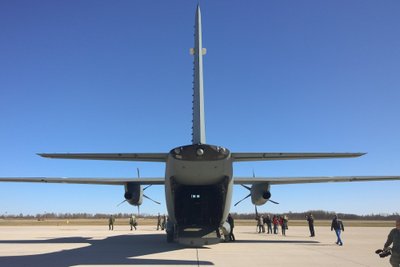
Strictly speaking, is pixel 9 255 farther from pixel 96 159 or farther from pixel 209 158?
pixel 209 158

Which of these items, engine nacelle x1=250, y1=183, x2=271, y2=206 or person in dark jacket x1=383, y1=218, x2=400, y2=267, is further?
engine nacelle x1=250, y1=183, x2=271, y2=206

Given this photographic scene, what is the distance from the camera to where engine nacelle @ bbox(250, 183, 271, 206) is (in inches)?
692

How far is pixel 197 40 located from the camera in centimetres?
1228

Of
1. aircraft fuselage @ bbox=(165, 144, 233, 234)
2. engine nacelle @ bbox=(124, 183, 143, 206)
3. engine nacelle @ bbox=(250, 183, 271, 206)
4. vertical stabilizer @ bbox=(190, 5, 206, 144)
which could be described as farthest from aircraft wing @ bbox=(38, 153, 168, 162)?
engine nacelle @ bbox=(250, 183, 271, 206)

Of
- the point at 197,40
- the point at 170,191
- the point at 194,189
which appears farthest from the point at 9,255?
the point at 197,40

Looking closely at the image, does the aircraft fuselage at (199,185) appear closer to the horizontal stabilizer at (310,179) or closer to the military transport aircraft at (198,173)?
the military transport aircraft at (198,173)

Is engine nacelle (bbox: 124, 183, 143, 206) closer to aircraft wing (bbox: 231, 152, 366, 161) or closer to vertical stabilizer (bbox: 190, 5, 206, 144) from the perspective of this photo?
vertical stabilizer (bbox: 190, 5, 206, 144)

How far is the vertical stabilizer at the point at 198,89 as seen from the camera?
11.0 meters

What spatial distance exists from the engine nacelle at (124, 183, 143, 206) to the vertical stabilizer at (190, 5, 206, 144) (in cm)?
767

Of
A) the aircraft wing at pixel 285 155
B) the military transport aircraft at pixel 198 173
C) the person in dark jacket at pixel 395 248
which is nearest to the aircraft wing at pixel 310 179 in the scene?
the military transport aircraft at pixel 198 173

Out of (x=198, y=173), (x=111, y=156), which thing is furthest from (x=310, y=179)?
(x=111, y=156)

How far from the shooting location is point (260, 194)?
58.1 feet

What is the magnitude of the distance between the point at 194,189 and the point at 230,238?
607 cm

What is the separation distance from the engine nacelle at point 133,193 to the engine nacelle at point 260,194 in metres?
5.81
